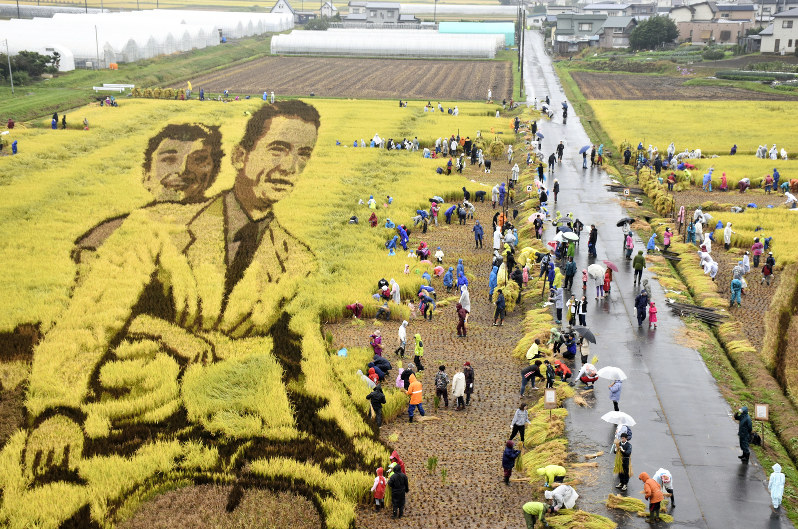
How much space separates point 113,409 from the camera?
23047mm

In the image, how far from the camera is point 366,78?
93188mm

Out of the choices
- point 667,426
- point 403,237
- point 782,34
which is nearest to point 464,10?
point 782,34

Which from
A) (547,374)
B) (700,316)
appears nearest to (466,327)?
(547,374)

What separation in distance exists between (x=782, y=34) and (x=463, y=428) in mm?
92555

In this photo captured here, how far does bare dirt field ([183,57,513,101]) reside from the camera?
82812mm

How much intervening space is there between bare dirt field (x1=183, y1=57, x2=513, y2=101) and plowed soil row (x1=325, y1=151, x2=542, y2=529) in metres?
50.4

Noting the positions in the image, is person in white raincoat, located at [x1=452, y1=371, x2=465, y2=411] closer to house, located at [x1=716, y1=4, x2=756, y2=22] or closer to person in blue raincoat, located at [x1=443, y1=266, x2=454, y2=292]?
person in blue raincoat, located at [x1=443, y1=266, x2=454, y2=292]

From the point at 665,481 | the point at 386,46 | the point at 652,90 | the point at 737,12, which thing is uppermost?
the point at 737,12

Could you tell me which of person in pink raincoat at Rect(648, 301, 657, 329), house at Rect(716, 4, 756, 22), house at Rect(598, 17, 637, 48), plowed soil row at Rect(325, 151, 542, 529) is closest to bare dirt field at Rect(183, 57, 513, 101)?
house at Rect(598, 17, 637, 48)

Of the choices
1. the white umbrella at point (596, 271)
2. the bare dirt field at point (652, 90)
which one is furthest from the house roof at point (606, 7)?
the white umbrella at point (596, 271)

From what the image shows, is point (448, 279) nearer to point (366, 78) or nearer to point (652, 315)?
point (652, 315)

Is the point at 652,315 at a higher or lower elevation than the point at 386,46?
lower

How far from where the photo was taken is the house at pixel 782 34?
9644 centimetres

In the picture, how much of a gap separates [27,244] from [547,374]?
925 inches
